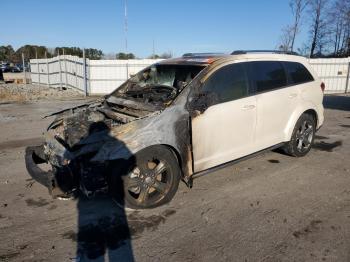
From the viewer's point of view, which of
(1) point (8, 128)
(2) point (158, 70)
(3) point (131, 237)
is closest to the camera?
(3) point (131, 237)

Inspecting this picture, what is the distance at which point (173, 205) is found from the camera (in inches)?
175

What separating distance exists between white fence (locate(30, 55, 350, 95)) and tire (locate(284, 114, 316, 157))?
1419 centimetres

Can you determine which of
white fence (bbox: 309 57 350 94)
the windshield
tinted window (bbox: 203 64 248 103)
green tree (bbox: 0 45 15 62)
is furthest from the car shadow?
green tree (bbox: 0 45 15 62)

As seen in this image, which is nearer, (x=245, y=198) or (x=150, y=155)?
(x=150, y=155)

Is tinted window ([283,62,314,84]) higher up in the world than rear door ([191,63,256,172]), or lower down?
higher up

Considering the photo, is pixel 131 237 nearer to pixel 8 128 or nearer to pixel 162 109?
pixel 162 109

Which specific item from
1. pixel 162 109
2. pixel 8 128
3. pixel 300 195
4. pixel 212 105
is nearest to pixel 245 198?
pixel 300 195

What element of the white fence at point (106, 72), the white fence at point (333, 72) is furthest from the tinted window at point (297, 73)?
the white fence at point (333, 72)

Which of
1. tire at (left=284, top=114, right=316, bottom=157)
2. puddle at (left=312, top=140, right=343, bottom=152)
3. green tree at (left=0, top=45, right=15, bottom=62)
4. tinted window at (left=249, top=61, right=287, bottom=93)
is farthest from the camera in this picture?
green tree at (left=0, top=45, right=15, bottom=62)

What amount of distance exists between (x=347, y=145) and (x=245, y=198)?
3945 mm

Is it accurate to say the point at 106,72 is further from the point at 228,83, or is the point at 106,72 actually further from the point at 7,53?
the point at 7,53

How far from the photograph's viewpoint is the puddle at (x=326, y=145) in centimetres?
711

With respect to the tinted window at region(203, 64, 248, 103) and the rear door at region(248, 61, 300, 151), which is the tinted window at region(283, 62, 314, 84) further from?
the tinted window at region(203, 64, 248, 103)

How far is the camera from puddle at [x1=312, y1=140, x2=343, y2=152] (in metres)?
7.11
